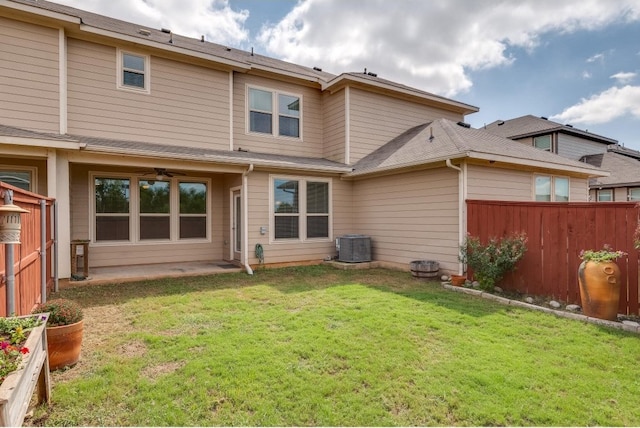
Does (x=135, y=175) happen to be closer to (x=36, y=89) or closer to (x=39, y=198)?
(x=36, y=89)

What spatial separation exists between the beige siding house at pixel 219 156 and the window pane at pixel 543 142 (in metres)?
8.99

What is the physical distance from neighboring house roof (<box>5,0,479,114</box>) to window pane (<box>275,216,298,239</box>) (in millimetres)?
4390

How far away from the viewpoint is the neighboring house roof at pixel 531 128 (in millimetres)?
17859

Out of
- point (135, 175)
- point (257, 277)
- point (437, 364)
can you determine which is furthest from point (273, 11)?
point (437, 364)

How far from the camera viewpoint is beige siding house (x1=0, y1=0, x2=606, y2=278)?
725 centimetres

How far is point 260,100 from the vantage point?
1020 cm

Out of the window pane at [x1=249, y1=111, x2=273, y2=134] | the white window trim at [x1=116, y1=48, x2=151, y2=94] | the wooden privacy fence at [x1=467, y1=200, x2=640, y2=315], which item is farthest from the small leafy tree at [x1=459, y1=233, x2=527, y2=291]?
the white window trim at [x1=116, y1=48, x2=151, y2=94]

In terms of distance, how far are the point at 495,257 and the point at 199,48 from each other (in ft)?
31.5

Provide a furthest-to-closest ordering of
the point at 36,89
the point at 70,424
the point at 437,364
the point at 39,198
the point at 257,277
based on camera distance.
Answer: the point at 257,277
the point at 36,89
the point at 39,198
the point at 437,364
the point at 70,424

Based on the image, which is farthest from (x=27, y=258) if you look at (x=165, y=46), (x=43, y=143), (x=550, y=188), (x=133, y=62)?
(x=550, y=188)

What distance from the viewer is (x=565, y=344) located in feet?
12.6

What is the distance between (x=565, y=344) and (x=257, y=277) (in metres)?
5.79

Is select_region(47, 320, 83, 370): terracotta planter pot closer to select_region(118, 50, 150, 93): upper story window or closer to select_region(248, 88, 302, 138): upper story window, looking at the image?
select_region(118, 50, 150, 93): upper story window

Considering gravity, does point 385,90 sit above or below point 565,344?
above
